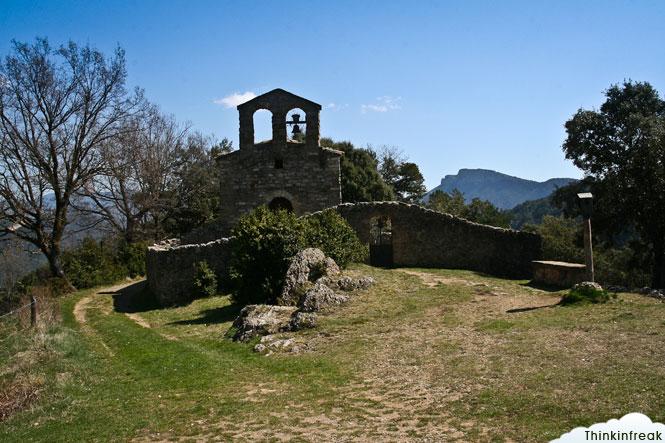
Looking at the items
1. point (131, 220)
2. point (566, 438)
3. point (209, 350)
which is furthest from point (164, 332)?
point (131, 220)

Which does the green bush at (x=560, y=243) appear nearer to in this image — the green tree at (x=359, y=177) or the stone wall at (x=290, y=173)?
the green tree at (x=359, y=177)

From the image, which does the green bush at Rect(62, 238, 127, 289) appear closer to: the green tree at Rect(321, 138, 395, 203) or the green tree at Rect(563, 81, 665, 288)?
the green tree at Rect(321, 138, 395, 203)

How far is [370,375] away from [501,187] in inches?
6564

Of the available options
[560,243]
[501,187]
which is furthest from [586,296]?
[501,187]

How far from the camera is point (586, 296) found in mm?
13719

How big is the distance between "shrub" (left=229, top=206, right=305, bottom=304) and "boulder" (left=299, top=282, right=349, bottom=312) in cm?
224

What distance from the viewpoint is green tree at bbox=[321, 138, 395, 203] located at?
41625 millimetres

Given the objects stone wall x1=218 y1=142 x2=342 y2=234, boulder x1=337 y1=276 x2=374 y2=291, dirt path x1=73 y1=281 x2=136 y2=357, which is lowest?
dirt path x1=73 y1=281 x2=136 y2=357

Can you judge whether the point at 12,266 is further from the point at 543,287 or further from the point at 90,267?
the point at 543,287

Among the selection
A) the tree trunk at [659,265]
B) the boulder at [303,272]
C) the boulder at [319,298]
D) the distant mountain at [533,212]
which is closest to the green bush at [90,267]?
the boulder at [303,272]

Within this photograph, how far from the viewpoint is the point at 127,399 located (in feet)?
30.2

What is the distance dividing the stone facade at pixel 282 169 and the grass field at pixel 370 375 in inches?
417

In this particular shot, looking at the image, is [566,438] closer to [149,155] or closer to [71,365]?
[71,365]

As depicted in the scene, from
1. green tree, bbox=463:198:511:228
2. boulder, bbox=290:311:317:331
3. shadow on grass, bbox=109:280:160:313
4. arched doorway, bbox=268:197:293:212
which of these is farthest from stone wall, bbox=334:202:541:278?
green tree, bbox=463:198:511:228
